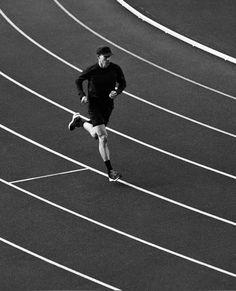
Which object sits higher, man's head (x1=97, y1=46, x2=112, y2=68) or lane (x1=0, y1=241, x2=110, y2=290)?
man's head (x1=97, y1=46, x2=112, y2=68)

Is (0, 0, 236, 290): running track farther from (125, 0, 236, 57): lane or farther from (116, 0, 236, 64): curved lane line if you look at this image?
(125, 0, 236, 57): lane

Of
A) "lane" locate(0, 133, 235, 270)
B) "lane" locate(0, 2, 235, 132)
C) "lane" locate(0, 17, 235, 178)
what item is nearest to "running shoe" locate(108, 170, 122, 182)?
"lane" locate(0, 133, 235, 270)

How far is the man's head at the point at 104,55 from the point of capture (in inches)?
526

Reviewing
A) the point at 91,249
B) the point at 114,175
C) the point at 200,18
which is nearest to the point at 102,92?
the point at 114,175

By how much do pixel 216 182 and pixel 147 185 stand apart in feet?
3.40

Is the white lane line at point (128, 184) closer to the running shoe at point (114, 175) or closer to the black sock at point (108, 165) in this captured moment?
the running shoe at point (114, 175)

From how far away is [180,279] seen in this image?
11.5 metres

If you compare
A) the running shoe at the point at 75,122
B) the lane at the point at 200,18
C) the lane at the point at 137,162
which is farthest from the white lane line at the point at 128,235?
the lane at the point at 200,18

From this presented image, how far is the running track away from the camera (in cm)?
1186

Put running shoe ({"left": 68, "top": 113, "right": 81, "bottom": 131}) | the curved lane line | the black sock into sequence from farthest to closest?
the curved lane line, running shoe ({"left": 68, "top": 113, "right": 81, "bottom": 131}), the black sock

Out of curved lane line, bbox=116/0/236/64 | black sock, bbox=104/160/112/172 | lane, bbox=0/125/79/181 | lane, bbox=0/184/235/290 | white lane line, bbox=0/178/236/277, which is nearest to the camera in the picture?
lane, bbox=0/184/235/290

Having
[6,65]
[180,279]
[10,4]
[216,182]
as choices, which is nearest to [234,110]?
[216,182]

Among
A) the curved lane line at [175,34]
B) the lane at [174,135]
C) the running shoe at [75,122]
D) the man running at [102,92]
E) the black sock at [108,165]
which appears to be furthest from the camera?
the curved lane line at [175,34]

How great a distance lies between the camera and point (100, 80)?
13766 mm
